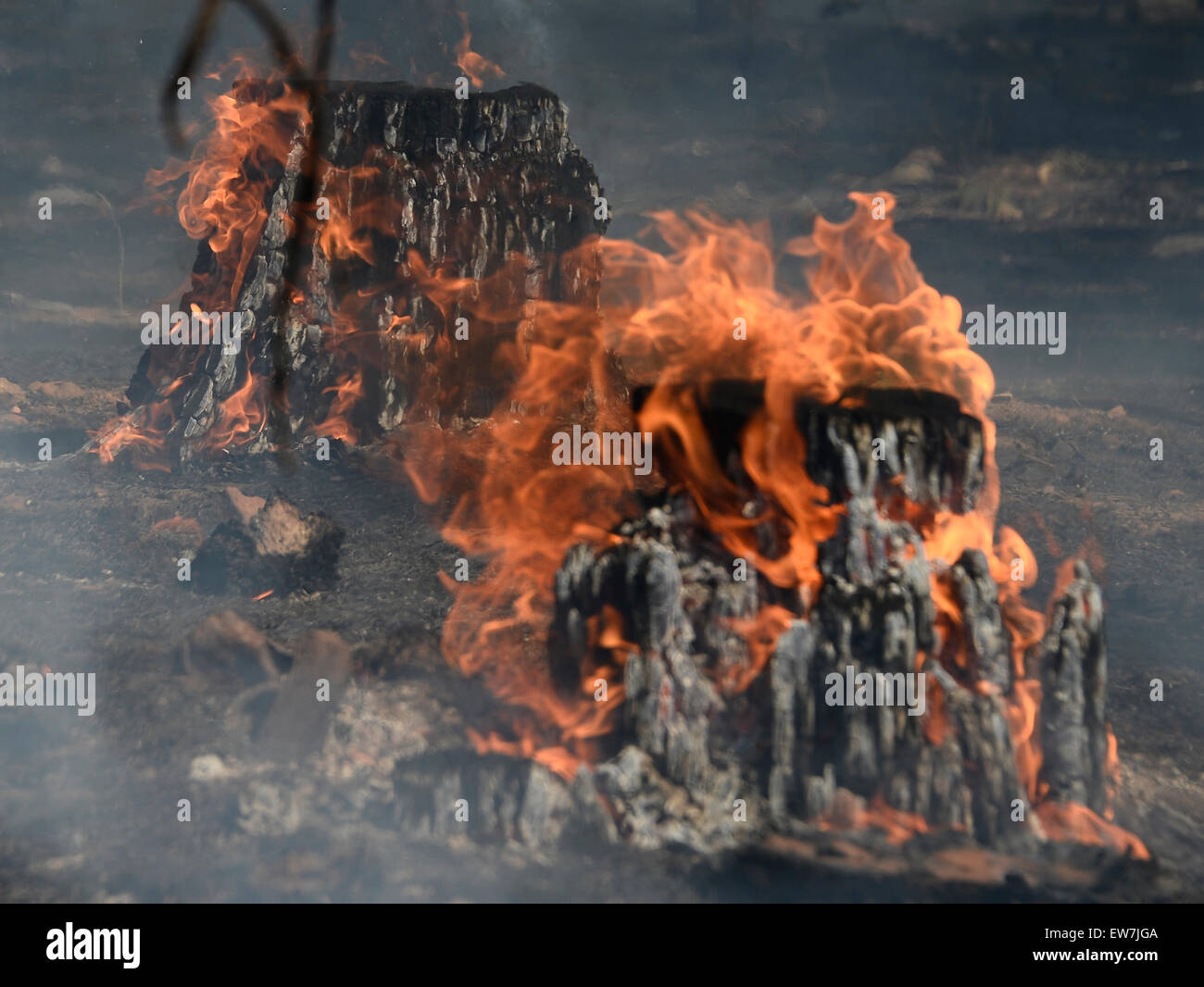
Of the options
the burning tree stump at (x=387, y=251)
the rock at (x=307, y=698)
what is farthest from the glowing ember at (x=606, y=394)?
the rock at (x=307, y=698)

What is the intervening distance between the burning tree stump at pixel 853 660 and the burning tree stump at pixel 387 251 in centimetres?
1638

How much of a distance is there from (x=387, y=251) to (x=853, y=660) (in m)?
21.8

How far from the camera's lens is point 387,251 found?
27.9m

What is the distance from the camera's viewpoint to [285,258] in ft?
90.7

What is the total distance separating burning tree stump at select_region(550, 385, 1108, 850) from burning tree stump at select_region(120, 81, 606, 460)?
1638cm

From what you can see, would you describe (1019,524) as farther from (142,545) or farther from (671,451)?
(142,545)

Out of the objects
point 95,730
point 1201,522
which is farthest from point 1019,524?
point 95,730

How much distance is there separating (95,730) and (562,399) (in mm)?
17540

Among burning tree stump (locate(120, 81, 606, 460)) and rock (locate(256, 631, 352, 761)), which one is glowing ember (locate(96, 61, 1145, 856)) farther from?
rock (locate(256, 631, 352, 761))

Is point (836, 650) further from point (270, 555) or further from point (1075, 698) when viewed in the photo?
point (270, 555)

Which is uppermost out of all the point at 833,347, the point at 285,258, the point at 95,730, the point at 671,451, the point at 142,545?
the point at 285,258

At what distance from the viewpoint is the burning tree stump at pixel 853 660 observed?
12.6 m

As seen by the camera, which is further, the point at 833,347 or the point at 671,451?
the point at 833,347

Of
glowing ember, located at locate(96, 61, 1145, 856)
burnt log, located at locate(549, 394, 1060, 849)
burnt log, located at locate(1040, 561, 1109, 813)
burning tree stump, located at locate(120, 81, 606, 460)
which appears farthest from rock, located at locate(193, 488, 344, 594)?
burnt log, located at locate(1040, 561, 1109, 813)
